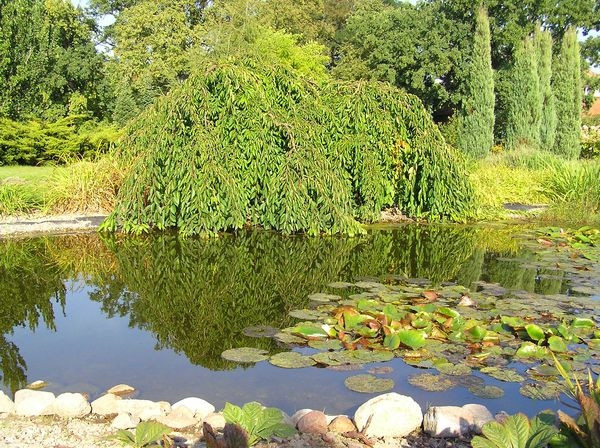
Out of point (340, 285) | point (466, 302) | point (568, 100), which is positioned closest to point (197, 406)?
point (466, 302)

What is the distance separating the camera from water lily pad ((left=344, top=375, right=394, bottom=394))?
146 inches

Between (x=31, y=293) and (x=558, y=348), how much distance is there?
15.3 feet

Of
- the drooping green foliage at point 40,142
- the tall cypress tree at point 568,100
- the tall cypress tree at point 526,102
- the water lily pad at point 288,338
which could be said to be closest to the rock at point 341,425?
the water lily pad at point 288,338

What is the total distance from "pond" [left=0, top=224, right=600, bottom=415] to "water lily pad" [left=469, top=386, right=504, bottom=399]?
0.14 ft

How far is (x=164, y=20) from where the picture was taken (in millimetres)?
29688

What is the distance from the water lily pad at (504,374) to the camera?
3.88m

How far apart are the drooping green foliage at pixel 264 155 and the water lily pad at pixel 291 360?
4132 mm

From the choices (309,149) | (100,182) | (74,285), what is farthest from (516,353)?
(100,182)

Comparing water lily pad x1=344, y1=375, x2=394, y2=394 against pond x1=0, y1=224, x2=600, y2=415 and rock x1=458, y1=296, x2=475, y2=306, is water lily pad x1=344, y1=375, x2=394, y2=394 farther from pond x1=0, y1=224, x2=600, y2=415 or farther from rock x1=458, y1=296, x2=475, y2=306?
rock x1=458, y1=296, x2=475, y2=306

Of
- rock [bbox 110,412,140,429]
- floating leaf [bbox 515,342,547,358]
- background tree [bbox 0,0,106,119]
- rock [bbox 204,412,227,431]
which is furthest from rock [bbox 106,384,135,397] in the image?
background tree [bbox 0,0,106,119]

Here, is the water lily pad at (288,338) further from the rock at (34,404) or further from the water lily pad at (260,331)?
the rock at (34,404)

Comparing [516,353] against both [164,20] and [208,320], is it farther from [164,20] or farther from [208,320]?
[164,20]

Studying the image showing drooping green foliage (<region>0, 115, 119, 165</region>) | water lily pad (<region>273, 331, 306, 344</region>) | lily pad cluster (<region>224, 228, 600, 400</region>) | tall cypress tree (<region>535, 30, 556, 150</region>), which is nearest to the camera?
lily pad cluster (<region>224, 228, 600, 400</region>)

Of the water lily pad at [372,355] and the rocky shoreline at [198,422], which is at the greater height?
the water lily pad at [372,355]
